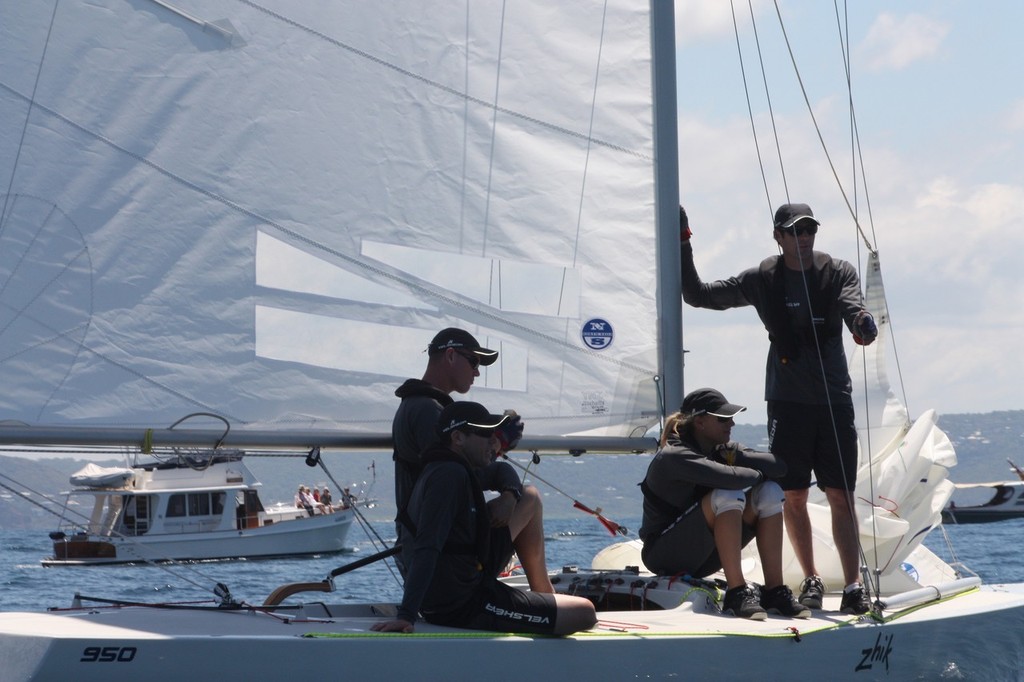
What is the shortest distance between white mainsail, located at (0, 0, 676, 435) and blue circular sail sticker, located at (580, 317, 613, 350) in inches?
0.7

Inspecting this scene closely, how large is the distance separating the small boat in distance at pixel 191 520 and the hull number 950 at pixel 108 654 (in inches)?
1033

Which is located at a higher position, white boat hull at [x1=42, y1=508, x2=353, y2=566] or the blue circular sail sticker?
the blue circular sail sticker

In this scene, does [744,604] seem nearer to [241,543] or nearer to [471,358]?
[471,358]

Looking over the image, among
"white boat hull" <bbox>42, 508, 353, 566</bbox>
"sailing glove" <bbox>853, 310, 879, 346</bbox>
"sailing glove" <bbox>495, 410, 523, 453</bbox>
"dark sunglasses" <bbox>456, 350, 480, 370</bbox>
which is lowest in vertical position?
"white boat hull" <bbox>42, 508, 353, 566</bbox>

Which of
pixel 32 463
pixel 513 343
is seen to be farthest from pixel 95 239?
pixel 32 463

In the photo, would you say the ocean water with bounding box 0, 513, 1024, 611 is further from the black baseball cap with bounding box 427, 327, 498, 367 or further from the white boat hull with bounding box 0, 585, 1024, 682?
the black baseball cap with bounding box 427, 327, 498, 367

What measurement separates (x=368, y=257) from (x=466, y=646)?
1.95 m

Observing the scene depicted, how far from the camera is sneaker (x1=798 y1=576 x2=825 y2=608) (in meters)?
5.70

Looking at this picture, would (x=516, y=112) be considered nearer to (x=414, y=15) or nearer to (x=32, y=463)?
(x=414, y=15)

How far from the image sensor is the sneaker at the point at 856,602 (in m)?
5.50

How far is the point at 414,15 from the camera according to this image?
589 centimetres

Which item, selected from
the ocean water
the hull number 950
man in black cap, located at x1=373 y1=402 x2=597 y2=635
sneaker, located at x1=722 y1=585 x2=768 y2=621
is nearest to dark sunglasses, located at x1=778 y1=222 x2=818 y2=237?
sneaker, located at x1=722 y1=585 x2=768 y2=621

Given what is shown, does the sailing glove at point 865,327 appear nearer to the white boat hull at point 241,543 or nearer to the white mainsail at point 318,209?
the white mainsail at point 318,209

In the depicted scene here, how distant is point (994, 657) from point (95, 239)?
167 inches
